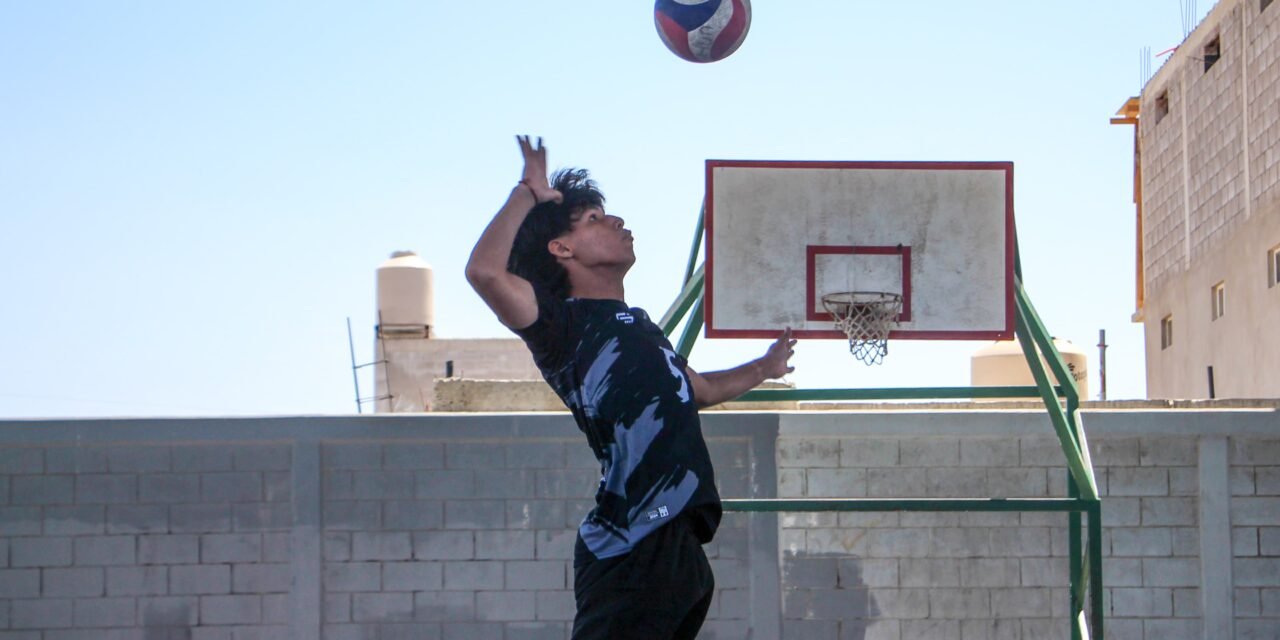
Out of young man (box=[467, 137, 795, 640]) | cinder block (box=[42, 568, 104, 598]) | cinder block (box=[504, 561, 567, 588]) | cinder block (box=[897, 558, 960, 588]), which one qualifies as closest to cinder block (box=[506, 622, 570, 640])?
cinder block (box=[504, 561, 567, 588])

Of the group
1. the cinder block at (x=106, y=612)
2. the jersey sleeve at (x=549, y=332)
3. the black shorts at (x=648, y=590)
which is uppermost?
the jersey sleeve at (x=549, y=332)

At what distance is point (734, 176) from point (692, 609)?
15.9ft

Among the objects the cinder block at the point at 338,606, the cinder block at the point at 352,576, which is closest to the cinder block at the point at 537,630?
the cinder block at the point at 352,576

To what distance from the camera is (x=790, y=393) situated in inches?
315

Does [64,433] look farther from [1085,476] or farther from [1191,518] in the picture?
[1191,518]

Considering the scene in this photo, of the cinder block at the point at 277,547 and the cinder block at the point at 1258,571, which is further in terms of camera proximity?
the cinder block at the point at 277,547

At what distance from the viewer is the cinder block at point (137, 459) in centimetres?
1068

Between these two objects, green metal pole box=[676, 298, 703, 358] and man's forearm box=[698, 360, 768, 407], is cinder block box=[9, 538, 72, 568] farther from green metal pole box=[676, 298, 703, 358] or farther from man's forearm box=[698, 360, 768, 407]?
man's forearm box=[698, 360, 768, 407]

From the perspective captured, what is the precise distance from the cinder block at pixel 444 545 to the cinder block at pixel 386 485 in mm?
280

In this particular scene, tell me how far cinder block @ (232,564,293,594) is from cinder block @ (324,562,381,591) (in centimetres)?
25

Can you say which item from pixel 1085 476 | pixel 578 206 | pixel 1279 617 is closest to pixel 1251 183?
pixel 1279 617

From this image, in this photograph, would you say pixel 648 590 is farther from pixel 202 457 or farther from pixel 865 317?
pixel 202 457

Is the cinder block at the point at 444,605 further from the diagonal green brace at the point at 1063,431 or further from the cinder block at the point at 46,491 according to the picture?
the diagonal green brace at the point at 1063,431

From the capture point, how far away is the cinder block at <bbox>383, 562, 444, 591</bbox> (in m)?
10.5
